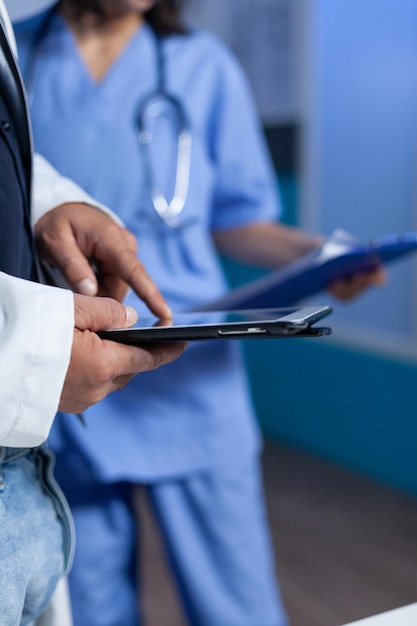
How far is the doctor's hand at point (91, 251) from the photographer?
721 mm

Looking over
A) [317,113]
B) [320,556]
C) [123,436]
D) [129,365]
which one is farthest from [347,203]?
[129,365]

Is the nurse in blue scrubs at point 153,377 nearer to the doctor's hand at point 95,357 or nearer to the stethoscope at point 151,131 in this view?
the stethoscope at point 151,131

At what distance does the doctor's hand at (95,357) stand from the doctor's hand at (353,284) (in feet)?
2.14

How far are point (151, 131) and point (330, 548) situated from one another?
4.71 feet

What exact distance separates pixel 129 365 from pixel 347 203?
2.31 meters

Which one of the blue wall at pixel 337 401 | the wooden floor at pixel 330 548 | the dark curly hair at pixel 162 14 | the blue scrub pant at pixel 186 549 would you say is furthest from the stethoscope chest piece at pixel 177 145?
the blue wall at pixel 337 401

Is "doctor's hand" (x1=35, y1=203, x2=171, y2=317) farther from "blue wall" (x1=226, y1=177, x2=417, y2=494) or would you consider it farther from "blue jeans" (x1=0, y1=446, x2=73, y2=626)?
"blue wall" (x1=226, y1=177, x2=417, y2=494)

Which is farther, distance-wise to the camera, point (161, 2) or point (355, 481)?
point (355, 481)

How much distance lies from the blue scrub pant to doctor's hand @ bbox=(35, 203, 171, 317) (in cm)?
45

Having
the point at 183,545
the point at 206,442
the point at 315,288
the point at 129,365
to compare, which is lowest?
the point at 183,545

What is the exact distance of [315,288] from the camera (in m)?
1.20

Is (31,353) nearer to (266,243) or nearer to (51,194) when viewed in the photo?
(51,194)

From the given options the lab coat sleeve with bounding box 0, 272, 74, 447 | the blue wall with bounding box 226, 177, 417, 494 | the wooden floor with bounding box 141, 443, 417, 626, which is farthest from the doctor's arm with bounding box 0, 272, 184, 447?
the blue wall with bounding box 226, 177, 417, 494

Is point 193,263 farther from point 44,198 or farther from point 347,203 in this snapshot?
point 347,203
